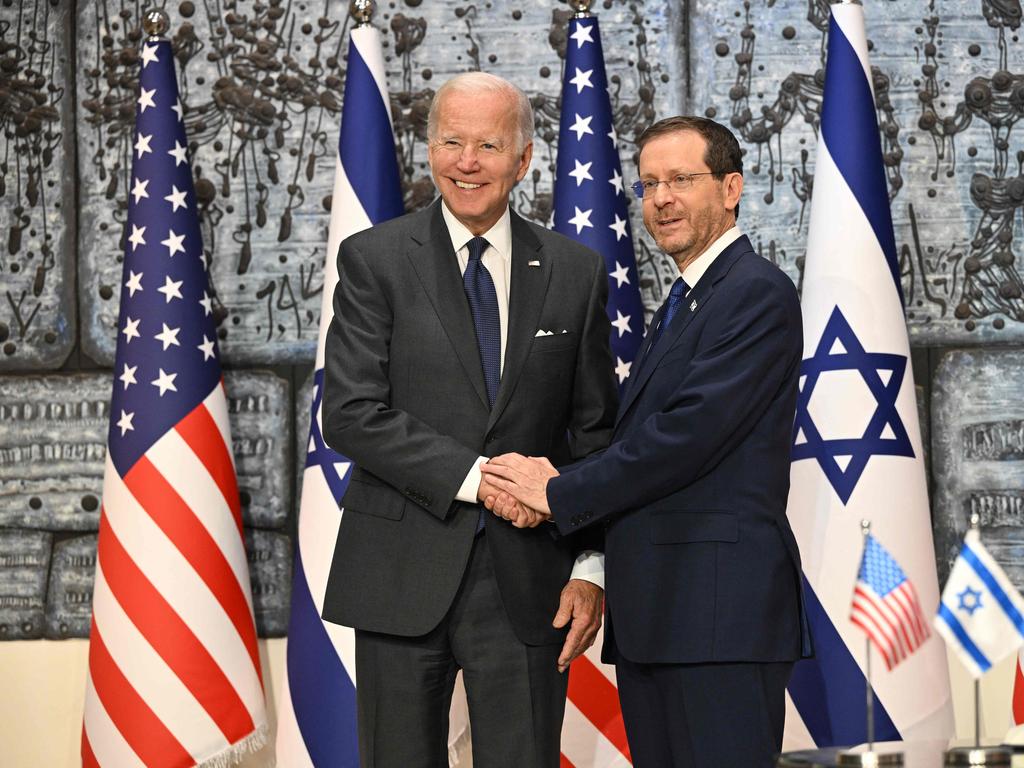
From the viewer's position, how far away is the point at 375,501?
2.33 meters

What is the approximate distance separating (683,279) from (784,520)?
0.52 metres

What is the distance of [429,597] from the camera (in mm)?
2244

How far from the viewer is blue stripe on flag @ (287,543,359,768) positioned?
351 centimetres

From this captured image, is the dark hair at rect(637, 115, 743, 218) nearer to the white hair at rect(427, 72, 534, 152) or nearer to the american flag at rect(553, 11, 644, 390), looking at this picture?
the white hair at rect(427, 72, 534, 152)

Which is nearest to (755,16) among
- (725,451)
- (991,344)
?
(991,344)

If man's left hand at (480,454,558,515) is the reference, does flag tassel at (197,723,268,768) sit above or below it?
below

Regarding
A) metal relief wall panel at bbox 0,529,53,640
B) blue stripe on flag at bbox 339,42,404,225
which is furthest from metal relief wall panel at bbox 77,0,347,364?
metal relief wall panel at bbox 0,529,53,640

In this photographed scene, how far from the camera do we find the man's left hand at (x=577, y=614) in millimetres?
2324

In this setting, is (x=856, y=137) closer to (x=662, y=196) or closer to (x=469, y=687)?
(x=662, y=196)

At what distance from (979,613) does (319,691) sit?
2.35m

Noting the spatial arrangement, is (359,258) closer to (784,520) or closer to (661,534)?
(661,534)

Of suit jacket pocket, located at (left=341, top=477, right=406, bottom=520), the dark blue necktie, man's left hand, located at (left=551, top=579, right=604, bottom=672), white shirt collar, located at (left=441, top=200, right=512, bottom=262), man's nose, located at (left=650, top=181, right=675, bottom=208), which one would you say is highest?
man's nose, located at (left=650, top=181, right=675, bottom=208)

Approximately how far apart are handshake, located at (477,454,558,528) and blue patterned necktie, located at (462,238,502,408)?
0.45 ft

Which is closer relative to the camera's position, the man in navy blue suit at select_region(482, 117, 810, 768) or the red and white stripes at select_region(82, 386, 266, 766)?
the man in navy blue suit at select_region(482, 117, 810, 768)
